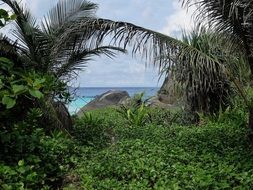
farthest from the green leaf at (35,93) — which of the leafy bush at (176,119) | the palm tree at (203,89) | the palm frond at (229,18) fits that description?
the leafy bush at (176,119)

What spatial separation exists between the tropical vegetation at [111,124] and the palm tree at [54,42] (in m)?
0.02

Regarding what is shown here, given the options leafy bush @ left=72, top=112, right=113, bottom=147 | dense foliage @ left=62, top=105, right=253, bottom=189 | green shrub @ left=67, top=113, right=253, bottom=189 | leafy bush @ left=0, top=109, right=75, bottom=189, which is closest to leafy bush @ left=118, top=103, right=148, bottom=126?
leafy bush @ left=72, top=112, right=113, bottom=147

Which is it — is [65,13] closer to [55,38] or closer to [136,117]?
[55,38]

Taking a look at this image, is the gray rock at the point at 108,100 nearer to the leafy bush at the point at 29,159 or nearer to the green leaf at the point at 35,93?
the leafy bush at the point at 29,159

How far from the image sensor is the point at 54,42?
7.78 m

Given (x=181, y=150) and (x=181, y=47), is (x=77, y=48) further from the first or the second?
(x=181, y=150)

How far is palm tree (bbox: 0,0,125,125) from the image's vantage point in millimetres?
7551

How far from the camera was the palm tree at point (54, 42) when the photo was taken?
7551 mm

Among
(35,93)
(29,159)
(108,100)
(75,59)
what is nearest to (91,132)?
(75,59)

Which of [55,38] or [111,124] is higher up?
[55,38]

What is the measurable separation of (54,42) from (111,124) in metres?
3.12

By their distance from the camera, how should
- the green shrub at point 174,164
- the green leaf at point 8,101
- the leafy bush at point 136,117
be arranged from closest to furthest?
the green leaf at point 8,101 < the green shrub at point 174,164 < the leafy bush at point 136,117

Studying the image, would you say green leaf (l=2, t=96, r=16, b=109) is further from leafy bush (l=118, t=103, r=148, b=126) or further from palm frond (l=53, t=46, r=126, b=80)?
leafy bush (l=118, t=103, r=148, b=126)

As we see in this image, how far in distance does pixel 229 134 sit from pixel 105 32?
2787 millimetres
